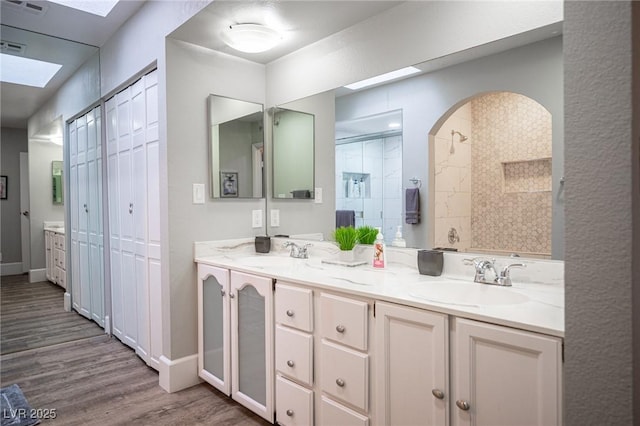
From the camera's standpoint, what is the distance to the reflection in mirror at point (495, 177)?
1557 millimetres

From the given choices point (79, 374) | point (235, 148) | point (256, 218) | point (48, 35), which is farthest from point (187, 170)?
point (48, 35)

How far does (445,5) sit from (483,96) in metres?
0.45

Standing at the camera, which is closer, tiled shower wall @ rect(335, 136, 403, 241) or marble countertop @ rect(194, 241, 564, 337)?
marble countertop @ rect(194, 241, 564, 337)

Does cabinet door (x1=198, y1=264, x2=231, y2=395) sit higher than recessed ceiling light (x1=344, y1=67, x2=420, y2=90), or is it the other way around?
recessed ceiling light (x1=344, y1=67, x2=420, y2=90)

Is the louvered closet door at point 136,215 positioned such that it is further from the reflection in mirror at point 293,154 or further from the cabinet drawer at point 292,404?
the cabinet drawer at point 292,404

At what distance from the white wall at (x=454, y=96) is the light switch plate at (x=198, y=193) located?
3.21 ft

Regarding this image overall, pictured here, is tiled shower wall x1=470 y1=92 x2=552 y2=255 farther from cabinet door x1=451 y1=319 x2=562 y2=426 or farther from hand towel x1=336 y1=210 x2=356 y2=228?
hand towel x1=336 y1=210 x2=356 y2=228

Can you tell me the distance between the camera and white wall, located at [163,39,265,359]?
2.34 m

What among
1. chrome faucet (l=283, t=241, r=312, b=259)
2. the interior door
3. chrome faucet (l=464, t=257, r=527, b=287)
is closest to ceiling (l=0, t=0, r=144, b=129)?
the interior door

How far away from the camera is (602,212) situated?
824mm

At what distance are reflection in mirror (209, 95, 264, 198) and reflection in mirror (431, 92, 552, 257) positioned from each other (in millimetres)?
1339

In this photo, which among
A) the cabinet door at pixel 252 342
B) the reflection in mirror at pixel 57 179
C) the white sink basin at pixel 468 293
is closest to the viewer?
the white sink basin at pixel 468 293

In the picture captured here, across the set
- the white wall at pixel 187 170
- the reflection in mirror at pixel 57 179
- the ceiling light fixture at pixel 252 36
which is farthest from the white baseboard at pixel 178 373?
the reflection in mirror at pixel 57 179

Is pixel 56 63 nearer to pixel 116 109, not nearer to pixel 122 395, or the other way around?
pixel 116 109
